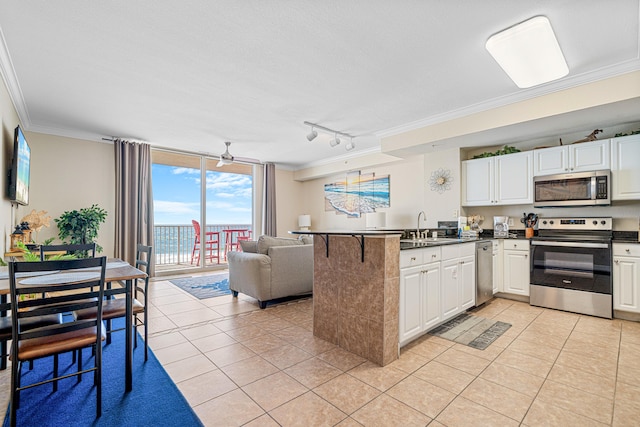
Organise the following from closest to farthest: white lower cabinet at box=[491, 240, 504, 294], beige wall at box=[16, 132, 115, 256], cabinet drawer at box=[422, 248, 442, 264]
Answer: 1. cabinet drawer at box=[422, 248, 442, 264]
2. white lower cabinet at box=[491, 240, 504, 294]
3. beige wall at box=[16, 132, 115, 256]

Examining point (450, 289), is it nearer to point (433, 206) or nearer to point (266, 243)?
point (433, 206)

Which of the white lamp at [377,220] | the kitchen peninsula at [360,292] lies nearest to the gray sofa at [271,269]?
the kitchen peninsula at [360,292]

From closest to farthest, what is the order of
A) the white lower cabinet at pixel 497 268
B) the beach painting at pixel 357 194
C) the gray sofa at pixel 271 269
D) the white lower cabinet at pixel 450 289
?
the white lower cabinet at pixel 450 289 < the gray sofa at pixel 271 269 < the white lower cabinet at pixel 497 268 < the beach painting at pixel 357 194

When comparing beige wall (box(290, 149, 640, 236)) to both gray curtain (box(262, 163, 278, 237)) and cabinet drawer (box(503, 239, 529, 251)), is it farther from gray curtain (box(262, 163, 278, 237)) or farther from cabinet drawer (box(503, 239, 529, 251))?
gray curtain (box(262, 163, 278, 237))

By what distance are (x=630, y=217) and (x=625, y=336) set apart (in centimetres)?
160

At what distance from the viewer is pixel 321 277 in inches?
114

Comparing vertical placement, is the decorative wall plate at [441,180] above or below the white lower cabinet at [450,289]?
above

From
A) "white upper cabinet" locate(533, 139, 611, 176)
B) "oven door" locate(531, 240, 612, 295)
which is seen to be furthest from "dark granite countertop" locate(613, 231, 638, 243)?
"white upper cabinet" locate(533, 139, 611, 176)

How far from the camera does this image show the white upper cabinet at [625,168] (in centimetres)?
333

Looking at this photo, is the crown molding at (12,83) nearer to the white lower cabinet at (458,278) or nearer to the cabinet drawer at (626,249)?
the white lower cabinet at (458,278)

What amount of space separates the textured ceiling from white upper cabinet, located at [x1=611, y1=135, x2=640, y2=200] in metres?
0.97

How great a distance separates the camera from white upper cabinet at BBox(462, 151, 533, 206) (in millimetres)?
4129

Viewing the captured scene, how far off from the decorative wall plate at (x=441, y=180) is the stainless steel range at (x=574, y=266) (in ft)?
4.59

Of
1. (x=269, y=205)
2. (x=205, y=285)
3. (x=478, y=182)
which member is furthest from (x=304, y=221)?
(x=478, y=182)
